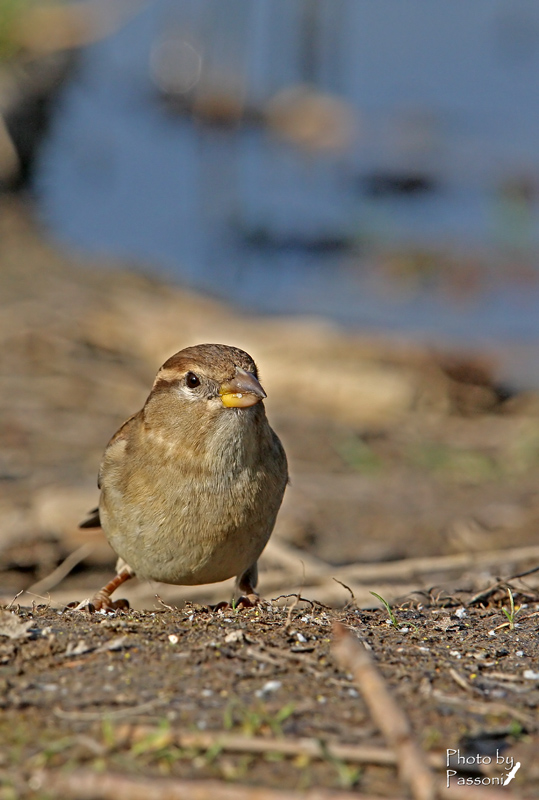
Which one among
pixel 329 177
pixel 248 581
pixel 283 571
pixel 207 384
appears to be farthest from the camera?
pixel 329 177

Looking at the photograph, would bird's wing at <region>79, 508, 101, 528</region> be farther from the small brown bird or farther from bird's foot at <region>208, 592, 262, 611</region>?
bird's foot at <region>208, 592, 262, 611</region>

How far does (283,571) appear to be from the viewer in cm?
668

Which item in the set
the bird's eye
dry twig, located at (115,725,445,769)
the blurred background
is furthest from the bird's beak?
the blurred background

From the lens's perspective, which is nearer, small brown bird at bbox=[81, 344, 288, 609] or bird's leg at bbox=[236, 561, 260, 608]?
small brown bird at bbox=[81, 344, 288, 609]

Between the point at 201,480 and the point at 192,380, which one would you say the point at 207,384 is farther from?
the point at 201,480

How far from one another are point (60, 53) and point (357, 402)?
8658 mm

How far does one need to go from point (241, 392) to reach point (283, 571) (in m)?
2.31

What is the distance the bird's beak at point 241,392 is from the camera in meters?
4.57

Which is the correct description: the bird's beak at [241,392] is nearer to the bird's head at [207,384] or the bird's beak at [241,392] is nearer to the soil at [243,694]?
the bird's head at [207,384]

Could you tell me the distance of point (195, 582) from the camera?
4.74 meters

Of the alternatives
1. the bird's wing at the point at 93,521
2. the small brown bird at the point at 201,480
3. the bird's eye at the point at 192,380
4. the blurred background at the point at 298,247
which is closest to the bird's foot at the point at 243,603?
the small brown bird at the point at 201,480

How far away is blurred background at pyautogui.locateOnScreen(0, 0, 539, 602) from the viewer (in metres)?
8.23

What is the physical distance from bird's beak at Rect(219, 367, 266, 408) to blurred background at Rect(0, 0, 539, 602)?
7.55ft

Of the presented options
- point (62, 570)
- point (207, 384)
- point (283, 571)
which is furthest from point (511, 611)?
point (62, 570)
